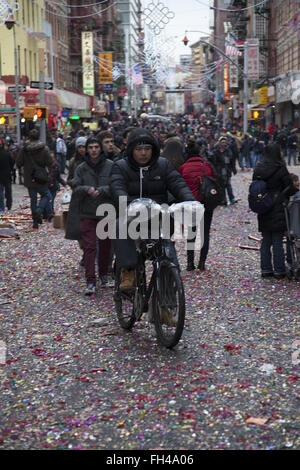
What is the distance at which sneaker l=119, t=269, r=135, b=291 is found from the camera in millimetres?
7168

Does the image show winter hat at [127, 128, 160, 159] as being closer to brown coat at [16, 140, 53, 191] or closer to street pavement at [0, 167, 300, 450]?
street pavement at [0, 167, 300, 450]

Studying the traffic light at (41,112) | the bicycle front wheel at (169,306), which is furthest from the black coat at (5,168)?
the bicycle front wheel at (169,306)

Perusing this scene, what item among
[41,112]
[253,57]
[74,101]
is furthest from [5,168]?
[74,101]

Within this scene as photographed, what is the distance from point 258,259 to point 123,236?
514cm

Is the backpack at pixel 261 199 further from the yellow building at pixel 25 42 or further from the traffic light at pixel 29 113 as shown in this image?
the yellow building at pixel 25 42

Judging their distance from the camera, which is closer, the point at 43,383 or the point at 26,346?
the point at 43,383

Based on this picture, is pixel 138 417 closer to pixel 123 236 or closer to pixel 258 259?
pixel 123 236

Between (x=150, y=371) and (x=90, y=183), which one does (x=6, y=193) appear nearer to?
(x=90, y=183)

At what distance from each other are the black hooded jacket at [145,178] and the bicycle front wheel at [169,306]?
0.82 metres

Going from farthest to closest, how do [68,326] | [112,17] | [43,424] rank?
1. [112,17]
2. [68,326]
3. [43,424]

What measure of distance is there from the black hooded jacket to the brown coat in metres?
8.53

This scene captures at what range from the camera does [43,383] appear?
5887 mm

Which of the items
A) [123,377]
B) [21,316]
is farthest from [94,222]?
[123,377]

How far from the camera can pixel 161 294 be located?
6.50 meters
